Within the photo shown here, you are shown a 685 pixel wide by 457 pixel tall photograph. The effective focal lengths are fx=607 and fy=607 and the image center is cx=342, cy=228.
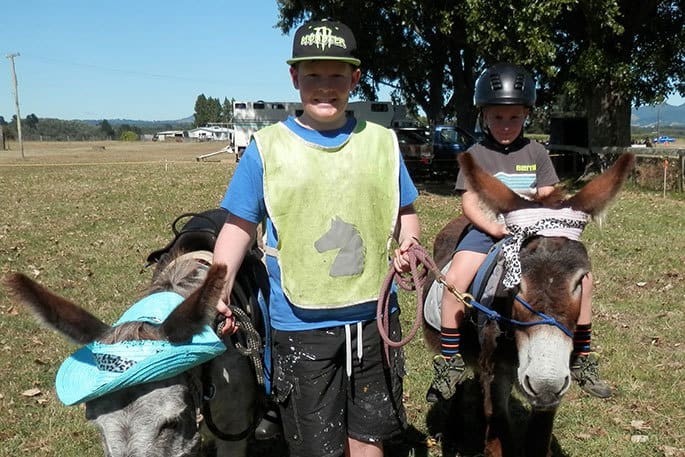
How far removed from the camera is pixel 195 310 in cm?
231

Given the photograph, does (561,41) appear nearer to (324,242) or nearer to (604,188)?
(604,188)

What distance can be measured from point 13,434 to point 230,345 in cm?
260

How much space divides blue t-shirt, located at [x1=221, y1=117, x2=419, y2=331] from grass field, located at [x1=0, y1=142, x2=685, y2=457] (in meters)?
2.07

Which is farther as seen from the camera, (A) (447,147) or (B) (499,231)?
(A) (447,147)

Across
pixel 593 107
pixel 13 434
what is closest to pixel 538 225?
pixel 13 434

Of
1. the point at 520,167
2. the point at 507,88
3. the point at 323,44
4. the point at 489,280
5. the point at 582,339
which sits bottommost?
the point at 582,339

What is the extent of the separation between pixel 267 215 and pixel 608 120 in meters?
19.0

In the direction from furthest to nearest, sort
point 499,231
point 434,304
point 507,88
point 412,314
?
point 412,314, point 434,304, point 507,88, point 499,231

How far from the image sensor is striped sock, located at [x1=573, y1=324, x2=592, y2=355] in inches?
136

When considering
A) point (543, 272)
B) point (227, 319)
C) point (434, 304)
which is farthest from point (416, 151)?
point (227, 319)

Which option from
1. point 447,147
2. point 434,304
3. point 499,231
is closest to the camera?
point 499,231

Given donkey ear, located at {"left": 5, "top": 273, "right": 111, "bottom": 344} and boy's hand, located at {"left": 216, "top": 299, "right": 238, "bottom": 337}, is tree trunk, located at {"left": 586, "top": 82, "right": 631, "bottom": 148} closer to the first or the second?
boy's hand, located at {"left": 216, "top": 299, "right": 238, "bottom": 337}

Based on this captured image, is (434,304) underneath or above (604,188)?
underneath

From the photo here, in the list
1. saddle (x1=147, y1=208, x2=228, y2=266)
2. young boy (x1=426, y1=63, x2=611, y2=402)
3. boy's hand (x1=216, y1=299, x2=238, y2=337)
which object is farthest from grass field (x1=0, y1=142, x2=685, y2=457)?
boy's hand (x1=216, y1=299, x2=238, y2=337)
